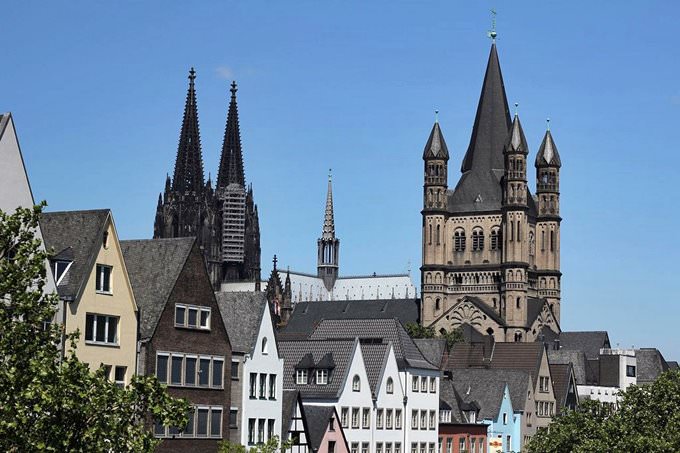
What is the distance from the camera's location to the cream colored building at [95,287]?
63.8 meters

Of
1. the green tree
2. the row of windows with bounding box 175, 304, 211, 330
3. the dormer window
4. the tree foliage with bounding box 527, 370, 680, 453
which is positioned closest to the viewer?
the green tree

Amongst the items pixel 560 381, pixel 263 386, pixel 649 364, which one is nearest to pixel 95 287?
pixel 263 386

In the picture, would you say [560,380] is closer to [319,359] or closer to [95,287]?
[319,359]

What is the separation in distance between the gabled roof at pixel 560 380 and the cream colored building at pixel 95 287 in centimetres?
6692

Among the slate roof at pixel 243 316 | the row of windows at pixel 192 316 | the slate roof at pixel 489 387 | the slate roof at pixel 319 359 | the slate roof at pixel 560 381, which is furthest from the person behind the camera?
the slate roof at pixel 560 381

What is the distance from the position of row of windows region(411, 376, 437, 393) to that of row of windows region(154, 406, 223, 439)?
82.5 ft

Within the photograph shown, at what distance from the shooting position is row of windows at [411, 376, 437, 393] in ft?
319

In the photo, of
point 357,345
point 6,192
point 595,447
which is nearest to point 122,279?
point 6,192

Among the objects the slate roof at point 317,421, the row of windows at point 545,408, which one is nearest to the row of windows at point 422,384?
the slate roof at point 317,421

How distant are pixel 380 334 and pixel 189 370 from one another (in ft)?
94.4

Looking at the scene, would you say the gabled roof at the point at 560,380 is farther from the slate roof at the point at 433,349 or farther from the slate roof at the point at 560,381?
the slate roof at the point at 433,349

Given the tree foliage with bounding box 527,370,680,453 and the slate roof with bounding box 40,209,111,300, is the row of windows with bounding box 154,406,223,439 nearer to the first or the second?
the slate roof with bounding box 40,209,111,300

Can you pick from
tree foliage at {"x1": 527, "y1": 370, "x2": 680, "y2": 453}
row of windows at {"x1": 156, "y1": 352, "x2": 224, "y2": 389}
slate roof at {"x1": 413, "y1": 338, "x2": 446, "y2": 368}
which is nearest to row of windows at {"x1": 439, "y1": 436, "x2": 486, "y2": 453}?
tree foliage at {"x1": 527, "y1": 370, "x2": 680, "y2": 453}

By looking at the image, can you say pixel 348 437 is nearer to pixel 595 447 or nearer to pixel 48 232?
pixel 595 447
